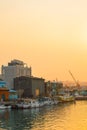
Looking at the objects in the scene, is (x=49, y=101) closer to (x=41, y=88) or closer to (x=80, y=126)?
(x=41, y=88)

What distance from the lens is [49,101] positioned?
349 feet

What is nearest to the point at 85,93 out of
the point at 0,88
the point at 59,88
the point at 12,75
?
the point at 59,88

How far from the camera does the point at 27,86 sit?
12519 centimetres

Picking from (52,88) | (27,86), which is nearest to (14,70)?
(52,88)

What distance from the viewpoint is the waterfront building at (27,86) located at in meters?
125

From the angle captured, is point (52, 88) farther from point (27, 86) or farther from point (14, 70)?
point (27, 86)

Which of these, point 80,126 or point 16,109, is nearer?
point 80,126

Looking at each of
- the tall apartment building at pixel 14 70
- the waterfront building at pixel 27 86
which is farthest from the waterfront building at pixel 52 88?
the tall apartment building at pixel 14 70

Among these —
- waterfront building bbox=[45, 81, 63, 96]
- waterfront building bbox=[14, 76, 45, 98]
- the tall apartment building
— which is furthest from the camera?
the tall apartment building

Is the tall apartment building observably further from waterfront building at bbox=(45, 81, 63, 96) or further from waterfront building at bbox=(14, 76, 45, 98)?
waterfront building at bbox=(14, 76, 45, 98)

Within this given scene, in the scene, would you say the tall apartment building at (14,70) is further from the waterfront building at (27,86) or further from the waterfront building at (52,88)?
the waterfront building at (27,86)

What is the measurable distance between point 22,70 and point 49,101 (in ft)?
251

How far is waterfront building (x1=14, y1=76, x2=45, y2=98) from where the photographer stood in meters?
125

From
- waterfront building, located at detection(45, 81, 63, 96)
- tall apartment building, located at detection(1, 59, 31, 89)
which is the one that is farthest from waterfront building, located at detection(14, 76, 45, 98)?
tall apartment building, located at detection(1, 59, 31, 89)
